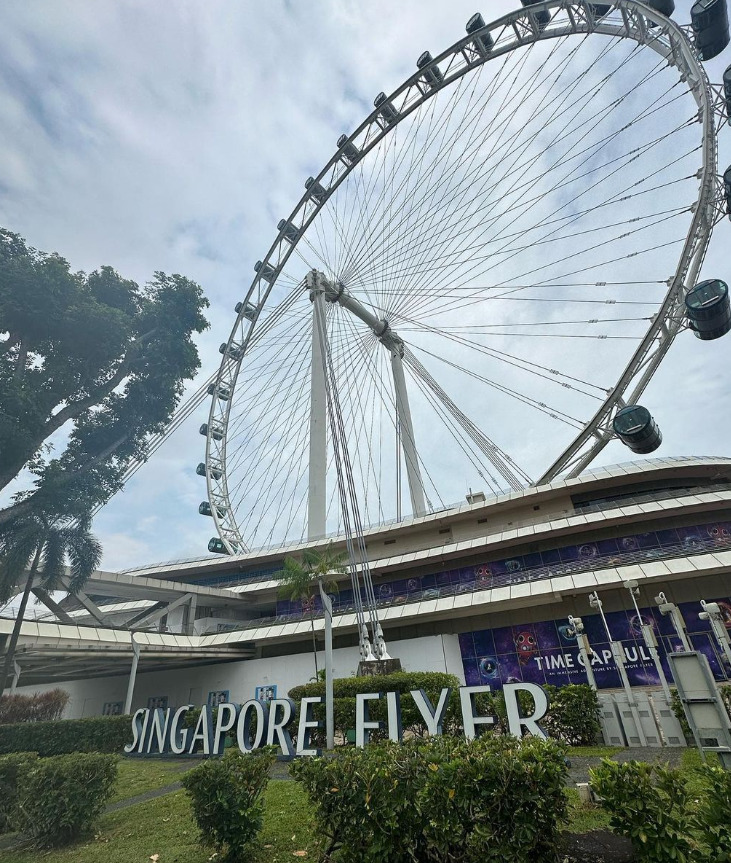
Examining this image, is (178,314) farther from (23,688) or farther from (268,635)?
(23,688)

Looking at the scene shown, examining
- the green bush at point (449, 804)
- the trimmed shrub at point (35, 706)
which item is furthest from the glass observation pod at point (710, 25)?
the trimmed shrub at point (35, 706)

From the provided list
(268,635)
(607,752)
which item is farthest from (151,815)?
(268,635)

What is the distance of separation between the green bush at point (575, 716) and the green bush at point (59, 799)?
12648mm

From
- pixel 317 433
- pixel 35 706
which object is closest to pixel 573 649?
pixel 317 433

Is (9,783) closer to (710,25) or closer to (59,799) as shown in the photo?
(59,799)

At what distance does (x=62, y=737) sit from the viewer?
17.5 m

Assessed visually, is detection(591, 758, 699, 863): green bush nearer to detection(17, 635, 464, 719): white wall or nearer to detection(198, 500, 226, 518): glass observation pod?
detection(17, 635, 464, 719): white wall

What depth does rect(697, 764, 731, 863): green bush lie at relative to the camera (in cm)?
396

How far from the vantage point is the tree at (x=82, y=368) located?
28172mm

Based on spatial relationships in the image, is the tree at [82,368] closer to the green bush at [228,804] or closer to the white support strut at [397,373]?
the white support strut at [397,373]

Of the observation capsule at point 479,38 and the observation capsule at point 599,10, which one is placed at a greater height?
the observation capsule at point 479,38

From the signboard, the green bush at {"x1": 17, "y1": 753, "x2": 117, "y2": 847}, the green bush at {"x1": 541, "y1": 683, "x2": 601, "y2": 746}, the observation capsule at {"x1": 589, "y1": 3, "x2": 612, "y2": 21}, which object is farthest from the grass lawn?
the observation capsule at {"x1": 589, "y1": 3, "x2": 612, "y2": 21}

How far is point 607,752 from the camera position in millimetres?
12648

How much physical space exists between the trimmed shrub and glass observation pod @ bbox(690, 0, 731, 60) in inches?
1890
